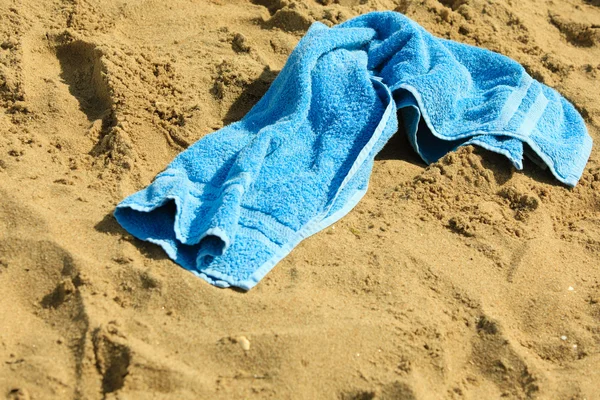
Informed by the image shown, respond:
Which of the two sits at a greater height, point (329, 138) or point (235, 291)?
point (329, 138)

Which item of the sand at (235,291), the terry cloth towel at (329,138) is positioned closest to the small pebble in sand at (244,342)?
the sand at (235,291)

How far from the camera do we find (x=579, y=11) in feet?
15.8

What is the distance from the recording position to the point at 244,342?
2.50 m

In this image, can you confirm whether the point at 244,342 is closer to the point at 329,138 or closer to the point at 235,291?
the point at 235,291

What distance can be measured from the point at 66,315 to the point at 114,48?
1.65 m

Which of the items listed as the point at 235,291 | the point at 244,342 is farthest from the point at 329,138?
the point at 244,342

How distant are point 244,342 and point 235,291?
10.4 inches

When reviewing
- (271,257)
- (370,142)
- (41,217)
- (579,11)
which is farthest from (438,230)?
(579,11)

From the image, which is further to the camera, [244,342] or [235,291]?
[235,291]

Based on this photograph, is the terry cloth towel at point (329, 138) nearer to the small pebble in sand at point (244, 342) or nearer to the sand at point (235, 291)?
the sand at point (235, 291)

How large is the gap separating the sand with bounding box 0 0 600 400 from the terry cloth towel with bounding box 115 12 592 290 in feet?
0.33

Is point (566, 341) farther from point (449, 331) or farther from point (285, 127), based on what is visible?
point (285, 127)

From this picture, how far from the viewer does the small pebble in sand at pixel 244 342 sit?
2.49 metres

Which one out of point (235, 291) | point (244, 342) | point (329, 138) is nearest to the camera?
point (244, 342)
